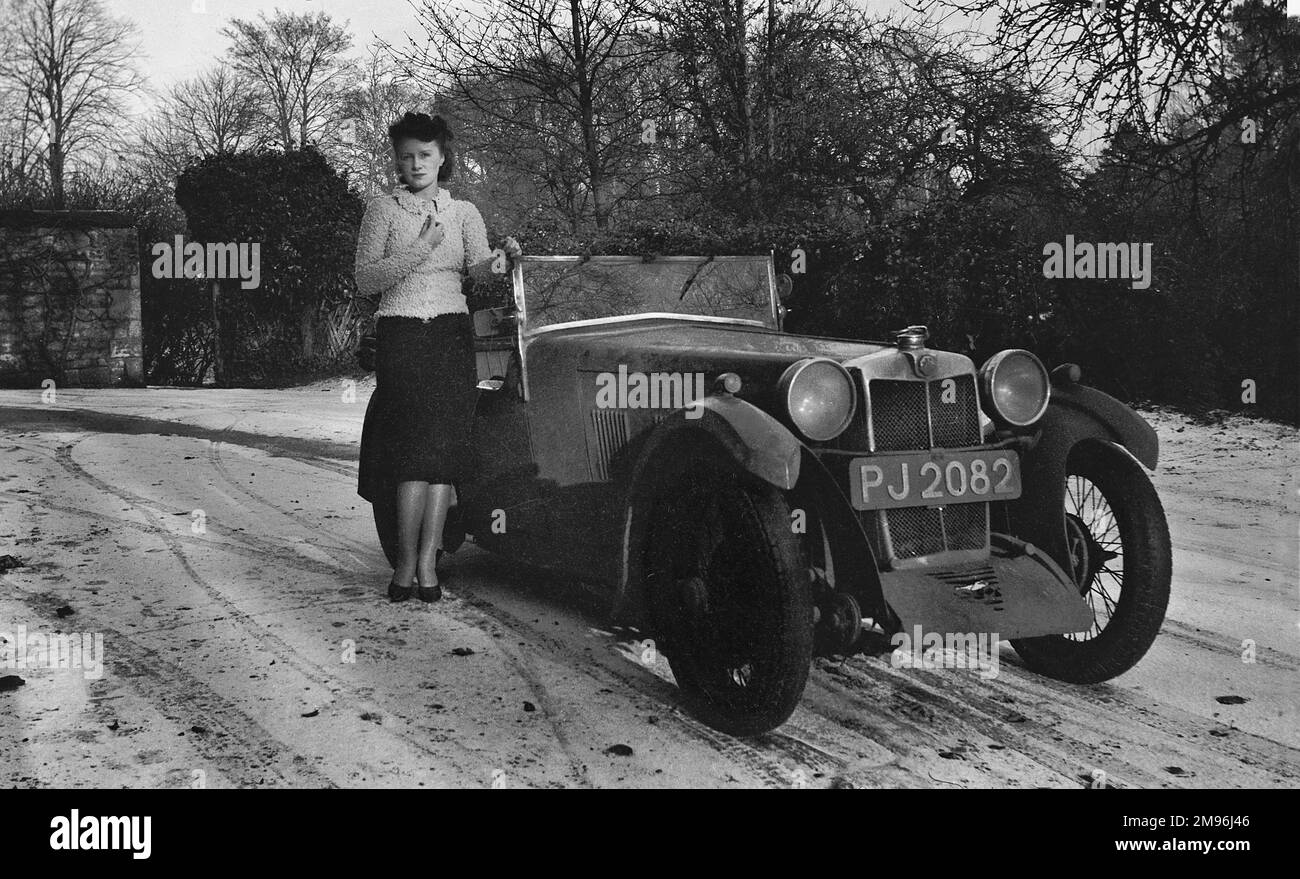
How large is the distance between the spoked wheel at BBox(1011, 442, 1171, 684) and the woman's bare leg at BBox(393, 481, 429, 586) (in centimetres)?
245

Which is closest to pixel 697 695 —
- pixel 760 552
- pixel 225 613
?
pixel 760 552

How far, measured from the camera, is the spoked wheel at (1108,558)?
3.38m

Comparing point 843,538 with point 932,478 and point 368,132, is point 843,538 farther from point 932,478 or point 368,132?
point 368,132

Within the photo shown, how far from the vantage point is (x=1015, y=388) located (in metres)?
3.52

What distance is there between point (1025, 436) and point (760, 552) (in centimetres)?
119

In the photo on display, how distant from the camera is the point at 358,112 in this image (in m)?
27.2

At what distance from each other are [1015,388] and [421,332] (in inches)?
93.5

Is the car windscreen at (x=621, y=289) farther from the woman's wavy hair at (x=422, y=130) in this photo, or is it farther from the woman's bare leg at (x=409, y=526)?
the woman's bare leg at (x=409, y=526)

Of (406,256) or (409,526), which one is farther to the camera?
(409,526)

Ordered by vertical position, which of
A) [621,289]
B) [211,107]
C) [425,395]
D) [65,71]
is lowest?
[425,395]

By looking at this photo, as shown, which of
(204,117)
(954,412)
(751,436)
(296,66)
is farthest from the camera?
(204,117)

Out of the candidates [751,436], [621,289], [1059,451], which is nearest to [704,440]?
[751,436]

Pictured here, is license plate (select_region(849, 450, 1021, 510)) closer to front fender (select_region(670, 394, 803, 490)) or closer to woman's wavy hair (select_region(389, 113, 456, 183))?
front fender (select_region(670, 394, 803, 490))

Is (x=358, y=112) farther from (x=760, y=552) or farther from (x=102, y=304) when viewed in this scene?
(x=760, y=552)
